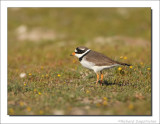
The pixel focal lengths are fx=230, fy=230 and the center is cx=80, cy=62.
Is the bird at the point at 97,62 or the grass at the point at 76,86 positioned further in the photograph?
the bird at the point at 97,62

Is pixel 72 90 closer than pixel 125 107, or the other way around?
pixel 125 107

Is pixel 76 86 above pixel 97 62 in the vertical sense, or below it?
below

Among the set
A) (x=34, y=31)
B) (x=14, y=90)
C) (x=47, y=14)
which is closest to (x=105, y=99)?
(x=14, y=90)

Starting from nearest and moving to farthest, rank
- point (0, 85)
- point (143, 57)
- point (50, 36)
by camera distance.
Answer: point (0, 85) → point (143, 57) → point (50, 36)

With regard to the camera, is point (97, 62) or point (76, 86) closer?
point (97, 62)

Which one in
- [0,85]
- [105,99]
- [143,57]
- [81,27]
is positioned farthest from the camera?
[81,27]

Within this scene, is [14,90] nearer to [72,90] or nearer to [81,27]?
[72,90]

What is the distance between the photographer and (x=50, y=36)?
25531 mm

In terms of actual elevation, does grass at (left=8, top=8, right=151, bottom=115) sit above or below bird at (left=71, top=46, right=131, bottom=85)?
below

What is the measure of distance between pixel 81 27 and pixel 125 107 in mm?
23129

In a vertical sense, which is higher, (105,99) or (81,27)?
(81,27)

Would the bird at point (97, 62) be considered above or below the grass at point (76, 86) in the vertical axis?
above

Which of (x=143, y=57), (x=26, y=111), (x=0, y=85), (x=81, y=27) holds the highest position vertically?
(x=81, y=27)

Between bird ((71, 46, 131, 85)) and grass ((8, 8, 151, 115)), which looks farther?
bird ((71, 46, 131, 85))
